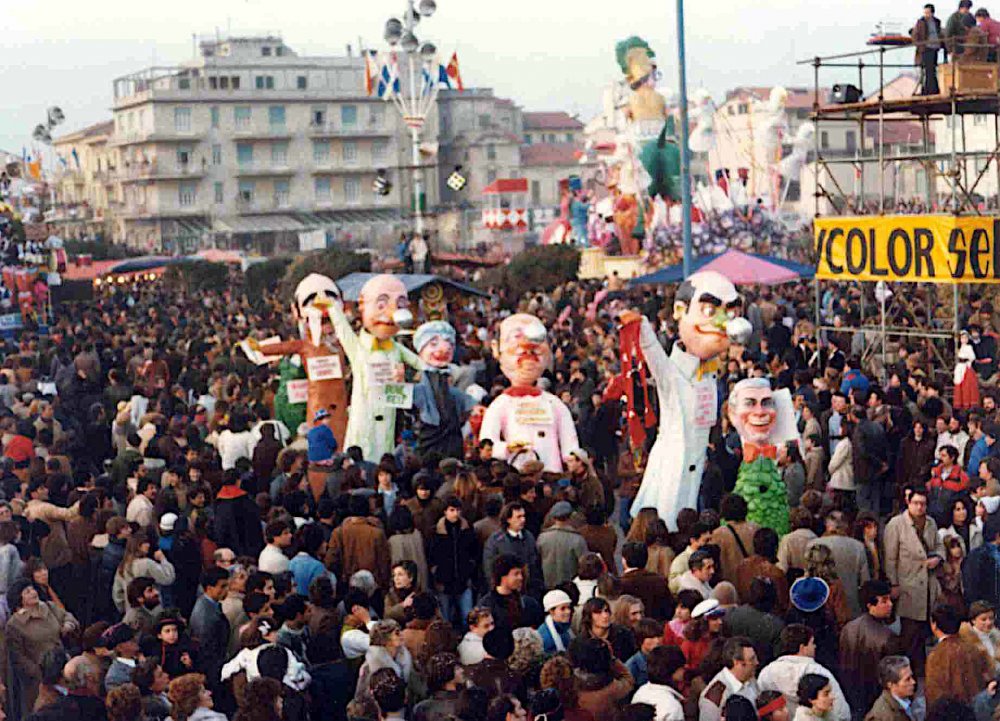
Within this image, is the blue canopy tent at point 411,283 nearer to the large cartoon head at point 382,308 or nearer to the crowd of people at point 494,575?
the large cartoon head at point 382,308

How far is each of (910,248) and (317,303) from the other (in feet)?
20.2

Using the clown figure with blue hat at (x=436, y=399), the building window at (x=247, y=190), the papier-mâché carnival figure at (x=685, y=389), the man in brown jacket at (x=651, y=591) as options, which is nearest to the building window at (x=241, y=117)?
the building window at (x=247, y=190)

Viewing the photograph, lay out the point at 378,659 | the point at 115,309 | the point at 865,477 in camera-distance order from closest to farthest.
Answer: the point at 378,659 → the point at 865,477 → the point at 115,309

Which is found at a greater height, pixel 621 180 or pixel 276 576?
pixel 621 180

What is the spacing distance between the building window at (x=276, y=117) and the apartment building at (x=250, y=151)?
5 cm

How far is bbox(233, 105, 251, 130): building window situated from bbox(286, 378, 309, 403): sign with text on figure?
5774cm

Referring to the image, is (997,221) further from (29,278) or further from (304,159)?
(304,159)

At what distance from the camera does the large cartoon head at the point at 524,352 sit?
1241 centimetres

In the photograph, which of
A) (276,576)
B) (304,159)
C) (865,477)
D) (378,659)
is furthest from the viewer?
(304,159)

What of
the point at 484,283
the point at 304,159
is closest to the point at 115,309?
the point at 484,283

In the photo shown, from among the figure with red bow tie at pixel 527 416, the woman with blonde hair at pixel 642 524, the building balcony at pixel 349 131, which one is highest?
the building balcony at pixel 349 131

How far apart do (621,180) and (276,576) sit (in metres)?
35.4

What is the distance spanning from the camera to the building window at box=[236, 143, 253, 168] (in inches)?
2808

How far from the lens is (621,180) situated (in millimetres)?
42656
